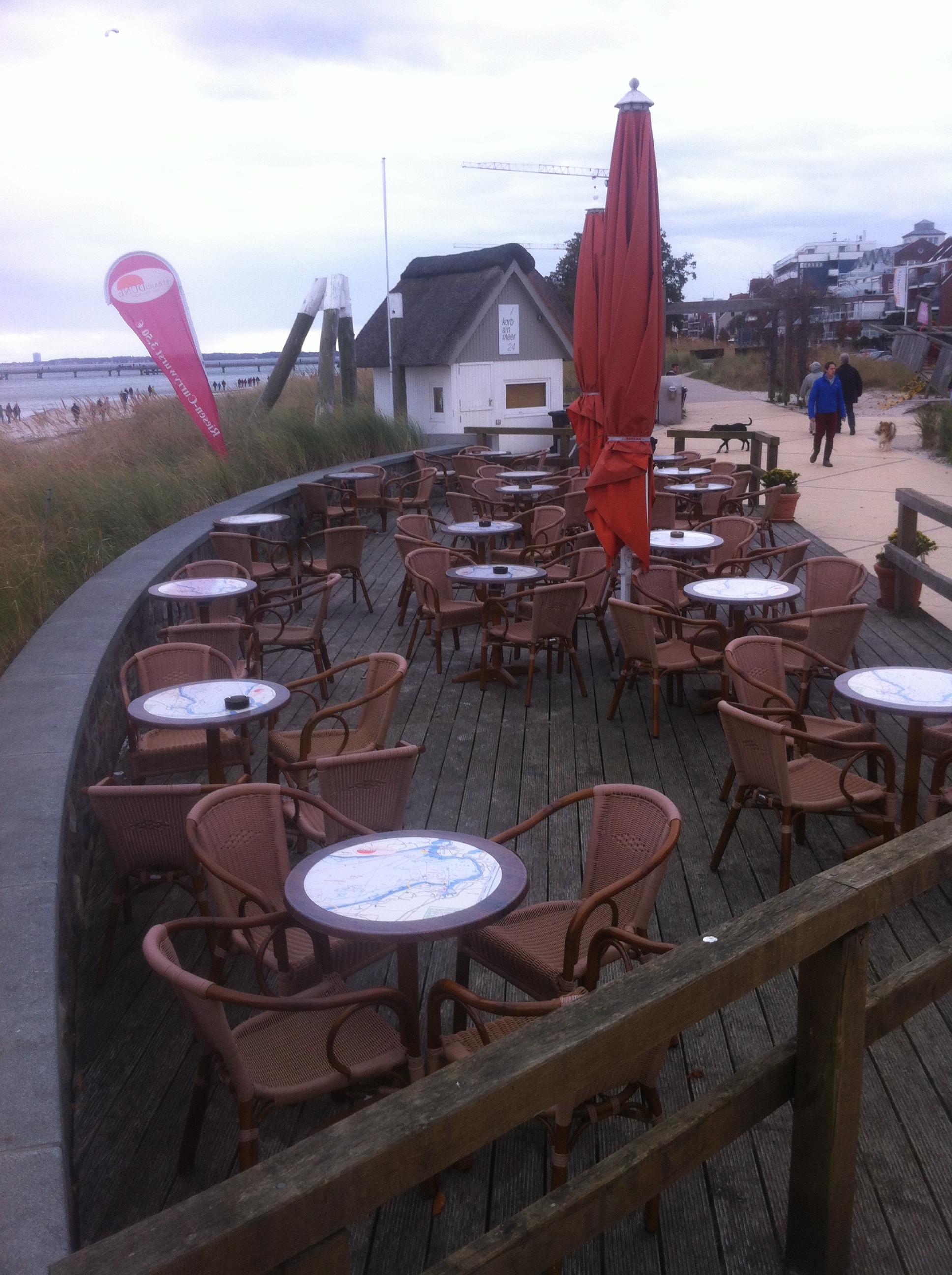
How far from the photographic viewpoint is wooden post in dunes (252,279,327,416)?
1535cm

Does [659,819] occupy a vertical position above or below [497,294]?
below

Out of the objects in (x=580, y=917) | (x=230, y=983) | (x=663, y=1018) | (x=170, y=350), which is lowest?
(x=230, y=983)

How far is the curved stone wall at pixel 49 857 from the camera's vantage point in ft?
6.36

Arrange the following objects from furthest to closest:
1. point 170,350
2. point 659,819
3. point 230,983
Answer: point 170,350 < point 230,983 < point 659,819

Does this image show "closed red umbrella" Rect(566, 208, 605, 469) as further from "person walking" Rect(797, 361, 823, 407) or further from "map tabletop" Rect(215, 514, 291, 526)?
"person walking" Rect(797, 361, 823, 407)

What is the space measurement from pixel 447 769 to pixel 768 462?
28.9ft

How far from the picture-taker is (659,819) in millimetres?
2854

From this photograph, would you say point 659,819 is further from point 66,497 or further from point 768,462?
point 768,462

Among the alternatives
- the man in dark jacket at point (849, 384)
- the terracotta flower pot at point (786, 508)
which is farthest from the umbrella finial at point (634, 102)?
the man in dark jacket at point (849, 384)

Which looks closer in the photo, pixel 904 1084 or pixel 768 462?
pixel 904 1084

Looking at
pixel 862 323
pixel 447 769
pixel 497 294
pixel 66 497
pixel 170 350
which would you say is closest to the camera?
pixel 447 769

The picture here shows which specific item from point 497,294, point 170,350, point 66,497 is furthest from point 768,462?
point 497,294

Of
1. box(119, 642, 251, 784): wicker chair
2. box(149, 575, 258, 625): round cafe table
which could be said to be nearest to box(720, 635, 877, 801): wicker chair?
box(119, 642, 251, 784): wicker chair

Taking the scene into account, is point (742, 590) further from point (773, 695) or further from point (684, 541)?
point (773, 695)
